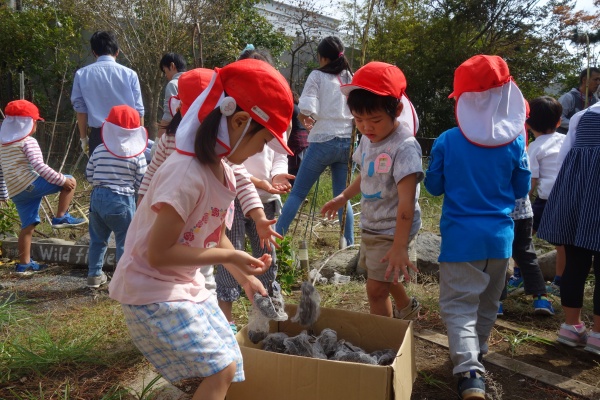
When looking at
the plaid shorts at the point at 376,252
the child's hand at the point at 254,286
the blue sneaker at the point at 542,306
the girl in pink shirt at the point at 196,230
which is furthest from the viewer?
the blue sneaker at the point at 542,306

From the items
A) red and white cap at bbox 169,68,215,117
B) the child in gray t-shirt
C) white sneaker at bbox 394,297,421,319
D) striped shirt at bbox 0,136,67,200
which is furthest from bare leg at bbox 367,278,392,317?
striped shirt at bbox 0,136,67,200

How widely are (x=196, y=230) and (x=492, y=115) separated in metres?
1.54

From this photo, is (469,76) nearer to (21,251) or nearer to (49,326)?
(49,326)

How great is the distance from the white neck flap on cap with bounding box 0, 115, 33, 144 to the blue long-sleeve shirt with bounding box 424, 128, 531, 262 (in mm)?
3780

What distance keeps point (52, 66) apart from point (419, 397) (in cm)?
1269

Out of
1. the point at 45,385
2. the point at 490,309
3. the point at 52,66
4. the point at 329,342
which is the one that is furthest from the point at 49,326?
the point at 52,66

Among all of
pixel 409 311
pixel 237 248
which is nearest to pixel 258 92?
pixel 237 248

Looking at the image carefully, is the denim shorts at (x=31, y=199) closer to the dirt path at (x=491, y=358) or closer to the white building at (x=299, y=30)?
the dirt path at (x=491, y=358)

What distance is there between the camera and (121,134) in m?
4.22

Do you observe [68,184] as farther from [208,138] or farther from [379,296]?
[208,138]

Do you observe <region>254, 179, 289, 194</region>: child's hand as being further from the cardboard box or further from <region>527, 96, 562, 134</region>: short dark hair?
<region>527, 96, 562, 134</region>: short dark hair

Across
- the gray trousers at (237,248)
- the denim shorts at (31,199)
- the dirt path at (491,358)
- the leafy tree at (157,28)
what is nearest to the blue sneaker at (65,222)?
the denim shorts at (31,199)

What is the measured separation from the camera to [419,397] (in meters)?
2.66

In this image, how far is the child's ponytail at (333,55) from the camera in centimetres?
467
